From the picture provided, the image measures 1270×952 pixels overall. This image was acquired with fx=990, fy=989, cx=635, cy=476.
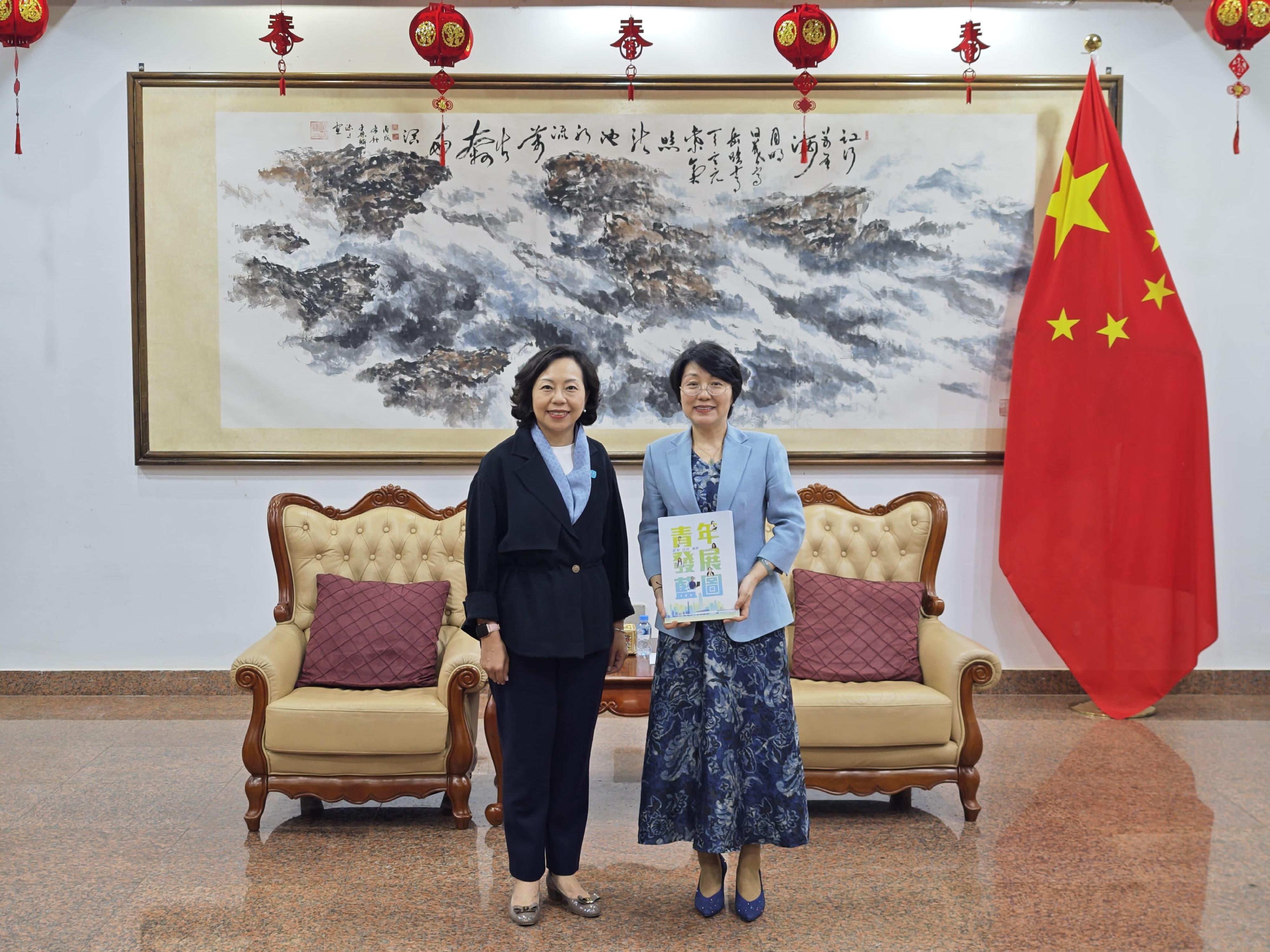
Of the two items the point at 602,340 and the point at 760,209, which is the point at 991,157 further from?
the point at 602,340

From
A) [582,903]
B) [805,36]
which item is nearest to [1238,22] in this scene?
[805,36]

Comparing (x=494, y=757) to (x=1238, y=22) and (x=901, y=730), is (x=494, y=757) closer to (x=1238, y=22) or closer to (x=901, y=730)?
(x=901, y=730)

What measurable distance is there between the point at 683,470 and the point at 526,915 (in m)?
1.25

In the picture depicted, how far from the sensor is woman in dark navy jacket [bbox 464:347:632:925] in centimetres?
253

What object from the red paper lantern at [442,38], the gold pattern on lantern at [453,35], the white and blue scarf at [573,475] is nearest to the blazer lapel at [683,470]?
the white and blue scarf at [573,475]

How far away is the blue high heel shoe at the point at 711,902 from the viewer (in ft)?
8.81

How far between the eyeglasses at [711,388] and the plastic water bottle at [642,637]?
1422 millimetres

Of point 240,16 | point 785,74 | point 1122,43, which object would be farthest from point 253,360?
point 1122,43

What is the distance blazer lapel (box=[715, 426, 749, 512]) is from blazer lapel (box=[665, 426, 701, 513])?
0.07 metres

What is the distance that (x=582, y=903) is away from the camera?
8.82ft

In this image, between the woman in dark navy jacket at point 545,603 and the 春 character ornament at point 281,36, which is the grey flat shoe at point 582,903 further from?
the 春 character ornament at point 281,36

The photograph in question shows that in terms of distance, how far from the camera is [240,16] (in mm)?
4703

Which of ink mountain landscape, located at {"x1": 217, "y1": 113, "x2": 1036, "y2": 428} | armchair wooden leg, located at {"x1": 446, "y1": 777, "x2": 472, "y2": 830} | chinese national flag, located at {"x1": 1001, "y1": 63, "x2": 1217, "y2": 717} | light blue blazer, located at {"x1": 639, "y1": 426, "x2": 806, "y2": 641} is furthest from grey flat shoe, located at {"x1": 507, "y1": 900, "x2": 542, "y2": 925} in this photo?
chinese national flag, located at {"x1": 1001, "y1": 63, "x2": 1217, "y2": 717}

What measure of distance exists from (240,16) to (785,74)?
2.61 meters
